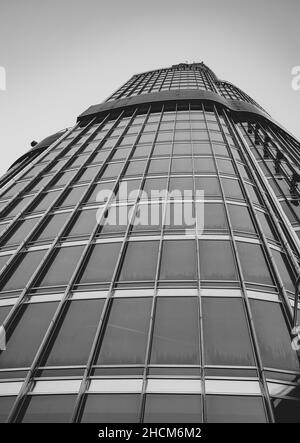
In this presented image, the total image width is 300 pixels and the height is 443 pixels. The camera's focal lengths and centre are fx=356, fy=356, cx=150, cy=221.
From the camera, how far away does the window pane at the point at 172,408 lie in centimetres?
1066

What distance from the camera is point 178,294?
1479 centimetres

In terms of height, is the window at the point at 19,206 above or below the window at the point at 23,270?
above

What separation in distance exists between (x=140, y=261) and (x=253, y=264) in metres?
5.20

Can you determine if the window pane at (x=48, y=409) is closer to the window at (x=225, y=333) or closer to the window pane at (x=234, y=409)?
the window pane at (x=234, y=409)

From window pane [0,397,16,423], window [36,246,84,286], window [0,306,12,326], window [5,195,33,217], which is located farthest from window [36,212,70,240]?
window pane [0,397,16,423]

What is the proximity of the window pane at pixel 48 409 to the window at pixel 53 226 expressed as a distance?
9.36 meters

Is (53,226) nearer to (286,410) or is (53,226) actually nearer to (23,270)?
(23,270)

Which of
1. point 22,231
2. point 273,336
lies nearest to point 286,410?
point 273,336

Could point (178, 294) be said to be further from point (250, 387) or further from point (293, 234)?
point (293, 234)

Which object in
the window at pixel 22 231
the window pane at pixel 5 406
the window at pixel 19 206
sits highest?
the window at pixel 19 206

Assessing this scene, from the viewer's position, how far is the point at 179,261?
1645 centimetres

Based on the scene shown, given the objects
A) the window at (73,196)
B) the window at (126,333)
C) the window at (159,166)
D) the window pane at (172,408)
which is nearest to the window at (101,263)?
the window at (126,333)
